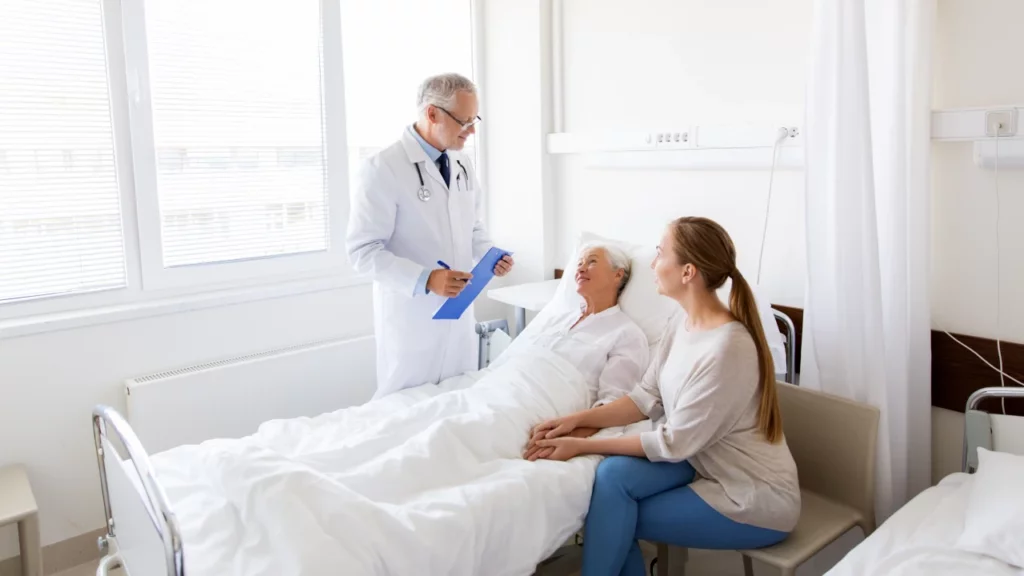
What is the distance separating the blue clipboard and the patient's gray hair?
347 mm

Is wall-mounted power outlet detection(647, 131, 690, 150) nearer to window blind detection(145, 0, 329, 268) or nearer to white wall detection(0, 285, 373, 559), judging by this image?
window blind detection(145, 0, 329, 268)

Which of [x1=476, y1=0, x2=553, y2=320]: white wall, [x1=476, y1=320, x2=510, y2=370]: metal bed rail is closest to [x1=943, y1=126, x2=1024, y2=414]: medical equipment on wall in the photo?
[x1=476, y1=320, x2=510, y2=370]: metal bed rail

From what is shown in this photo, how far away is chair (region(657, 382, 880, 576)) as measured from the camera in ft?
6.56

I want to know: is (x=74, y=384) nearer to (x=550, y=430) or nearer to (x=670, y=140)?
(x=550, y=430)

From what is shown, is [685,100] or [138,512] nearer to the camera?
[138,512]

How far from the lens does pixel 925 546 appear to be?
5.58 ft

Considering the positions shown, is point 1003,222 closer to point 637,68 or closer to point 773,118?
point 773,118

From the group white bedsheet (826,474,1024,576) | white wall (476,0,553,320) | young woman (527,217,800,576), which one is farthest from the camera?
white wall (476,0,553,320)

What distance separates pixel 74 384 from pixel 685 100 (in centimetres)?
251

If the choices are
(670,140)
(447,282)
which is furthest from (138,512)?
(670,140)

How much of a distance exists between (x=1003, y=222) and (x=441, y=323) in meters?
1.80

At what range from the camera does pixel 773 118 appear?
2.74 m

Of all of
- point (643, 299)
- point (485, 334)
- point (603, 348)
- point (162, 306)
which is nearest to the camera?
point (603, 348)

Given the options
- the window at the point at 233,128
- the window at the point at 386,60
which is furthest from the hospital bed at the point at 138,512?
the window at the point at 386,60
